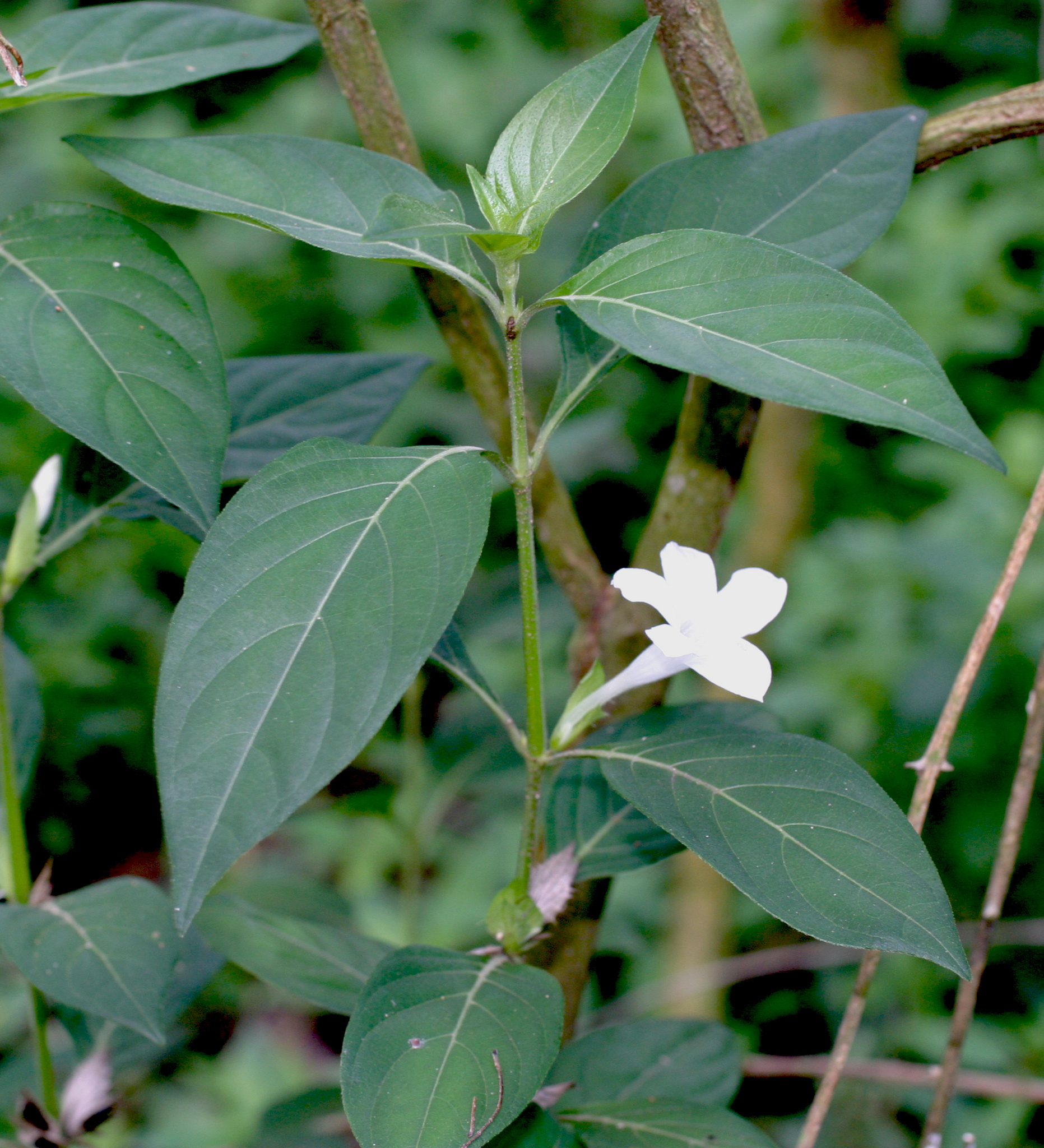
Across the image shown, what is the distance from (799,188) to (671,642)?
0.30 metres

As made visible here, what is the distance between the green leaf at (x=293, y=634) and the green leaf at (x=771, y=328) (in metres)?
0.11

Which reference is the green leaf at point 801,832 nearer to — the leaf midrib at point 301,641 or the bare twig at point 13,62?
the leaf midrib at point 301,641

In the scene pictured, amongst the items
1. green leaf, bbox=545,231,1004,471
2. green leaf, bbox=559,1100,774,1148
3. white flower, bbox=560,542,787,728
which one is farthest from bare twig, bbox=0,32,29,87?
green leaf, bbox=559,1100,774,1148

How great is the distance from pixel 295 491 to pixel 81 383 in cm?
15

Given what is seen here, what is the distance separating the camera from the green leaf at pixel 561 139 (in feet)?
1.65

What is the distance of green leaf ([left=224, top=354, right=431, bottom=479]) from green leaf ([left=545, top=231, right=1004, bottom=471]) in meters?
0.25

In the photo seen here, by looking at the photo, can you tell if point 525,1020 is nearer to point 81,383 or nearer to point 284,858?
point 81,383

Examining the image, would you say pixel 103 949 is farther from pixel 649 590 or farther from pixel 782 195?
pixel 782 195

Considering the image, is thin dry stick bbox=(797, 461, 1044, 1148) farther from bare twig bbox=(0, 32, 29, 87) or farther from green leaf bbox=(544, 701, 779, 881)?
bare twig bbox=(0, 32, 29, 87)

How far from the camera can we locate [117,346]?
20.6 inches

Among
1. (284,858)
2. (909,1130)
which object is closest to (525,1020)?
(909,1130)

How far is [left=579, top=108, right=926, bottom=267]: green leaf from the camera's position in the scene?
60cm

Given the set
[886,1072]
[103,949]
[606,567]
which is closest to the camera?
[103,949]

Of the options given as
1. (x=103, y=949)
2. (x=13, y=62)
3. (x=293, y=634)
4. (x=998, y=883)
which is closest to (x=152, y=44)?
(x=13, y=62)
